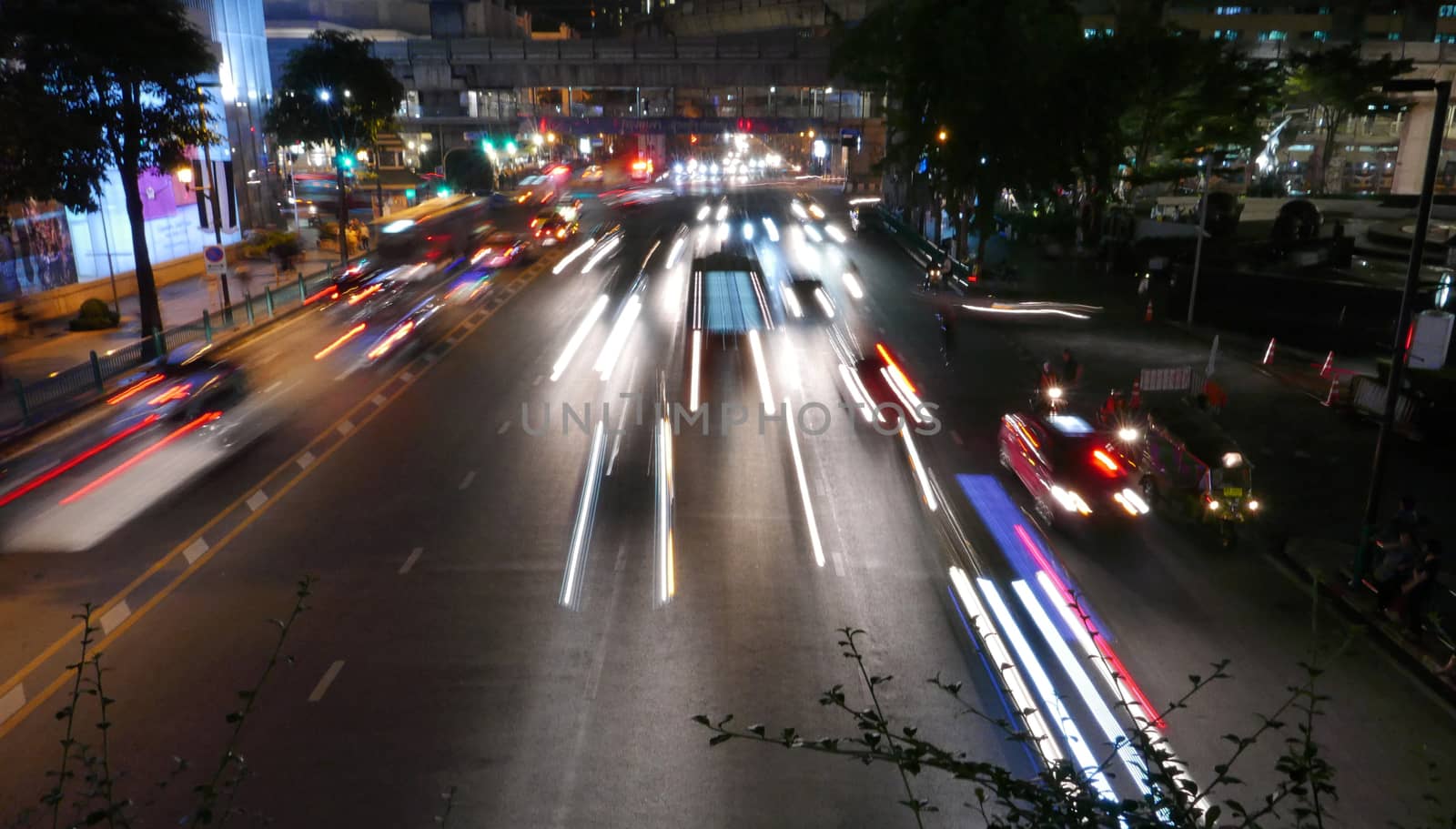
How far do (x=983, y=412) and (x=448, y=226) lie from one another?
32101 millimetres

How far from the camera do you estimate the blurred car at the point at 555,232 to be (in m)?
49.1

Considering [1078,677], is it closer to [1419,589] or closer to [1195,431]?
[1419,589]

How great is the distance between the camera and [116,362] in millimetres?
24625

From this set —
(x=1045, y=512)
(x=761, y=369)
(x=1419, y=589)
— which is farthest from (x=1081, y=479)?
(x=761, y=369)

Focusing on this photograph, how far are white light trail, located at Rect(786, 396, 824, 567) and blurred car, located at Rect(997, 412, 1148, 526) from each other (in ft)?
11.8

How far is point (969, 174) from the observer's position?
1533 inches

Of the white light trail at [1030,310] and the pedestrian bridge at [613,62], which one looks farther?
the pedestrian bridge at [613,62]

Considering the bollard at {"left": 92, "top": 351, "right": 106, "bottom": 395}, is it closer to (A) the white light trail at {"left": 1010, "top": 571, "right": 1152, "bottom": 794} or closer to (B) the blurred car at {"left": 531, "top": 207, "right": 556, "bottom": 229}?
(A) the white light trail at {"left": 1010, "top": 571, "right": 1152, "bottom": 794}

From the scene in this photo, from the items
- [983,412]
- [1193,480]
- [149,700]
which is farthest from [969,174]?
[149,700]

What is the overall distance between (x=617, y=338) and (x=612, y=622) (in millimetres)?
17237

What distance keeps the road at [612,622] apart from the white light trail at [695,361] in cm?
103

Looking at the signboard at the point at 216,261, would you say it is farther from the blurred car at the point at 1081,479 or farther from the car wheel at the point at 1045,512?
the car wheel at the point at 1045,512

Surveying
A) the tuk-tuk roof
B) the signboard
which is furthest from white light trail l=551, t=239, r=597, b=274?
the tuk-tuk roof
